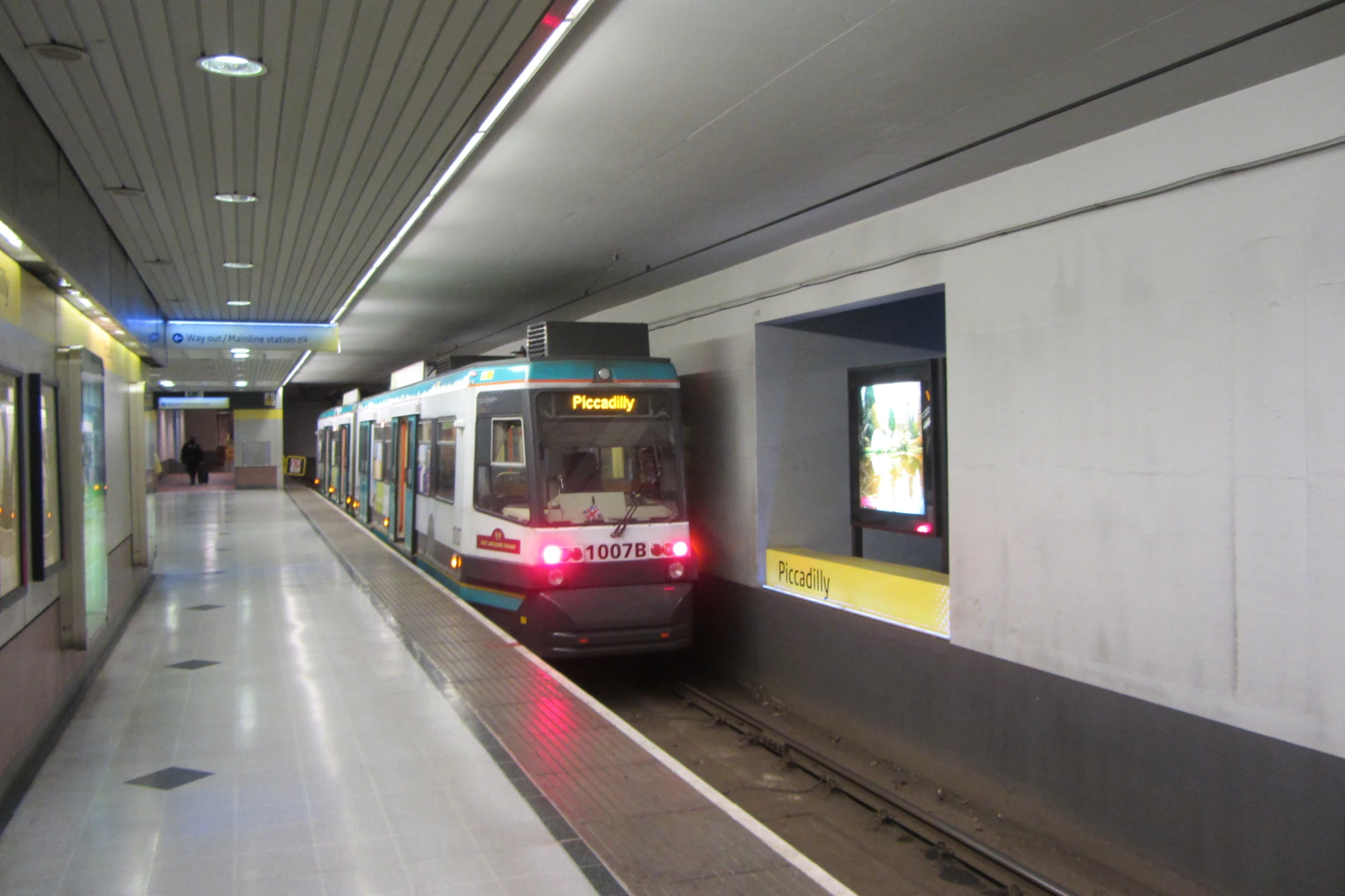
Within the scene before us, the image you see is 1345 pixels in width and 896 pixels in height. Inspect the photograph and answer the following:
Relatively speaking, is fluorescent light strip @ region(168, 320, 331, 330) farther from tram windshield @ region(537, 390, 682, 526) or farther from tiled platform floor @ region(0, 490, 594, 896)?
tram windshield @ region(537, 390, 682, 526)

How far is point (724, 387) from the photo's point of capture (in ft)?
35.0

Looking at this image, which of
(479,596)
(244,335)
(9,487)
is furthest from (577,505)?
(244,335)

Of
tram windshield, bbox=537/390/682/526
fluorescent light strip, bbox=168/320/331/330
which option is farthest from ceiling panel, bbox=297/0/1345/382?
fluorescent light strip, bbox=168/320/331/330

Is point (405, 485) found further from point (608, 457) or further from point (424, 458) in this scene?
point (608, 457)

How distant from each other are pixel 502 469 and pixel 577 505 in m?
0.82

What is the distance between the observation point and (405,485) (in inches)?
536

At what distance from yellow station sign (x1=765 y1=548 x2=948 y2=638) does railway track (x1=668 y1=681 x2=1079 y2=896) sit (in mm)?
1209

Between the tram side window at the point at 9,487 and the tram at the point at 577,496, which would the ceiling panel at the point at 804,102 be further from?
the tram side window at the point at 9,487

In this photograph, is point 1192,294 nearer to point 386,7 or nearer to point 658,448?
point 386,7

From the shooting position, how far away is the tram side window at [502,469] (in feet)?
29.8

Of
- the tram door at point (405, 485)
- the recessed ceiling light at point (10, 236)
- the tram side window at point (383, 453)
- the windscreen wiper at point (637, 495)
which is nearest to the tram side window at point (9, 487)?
the recessed ceiling light at point (10, 236)

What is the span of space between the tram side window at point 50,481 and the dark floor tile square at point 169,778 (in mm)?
1376

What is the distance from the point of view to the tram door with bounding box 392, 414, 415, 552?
12.9 m

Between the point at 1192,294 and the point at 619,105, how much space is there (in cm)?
327
